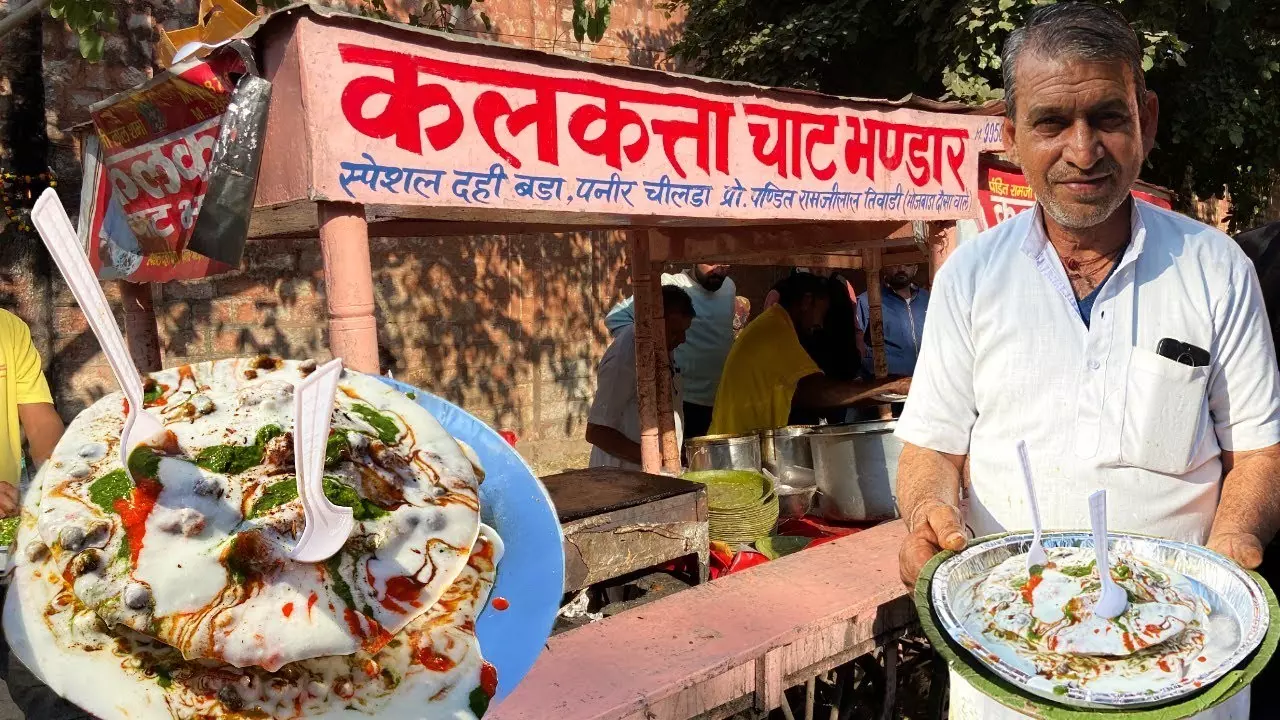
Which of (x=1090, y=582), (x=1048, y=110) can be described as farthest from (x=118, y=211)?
(x=1090, y=582)

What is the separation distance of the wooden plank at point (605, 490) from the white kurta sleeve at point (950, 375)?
138cm

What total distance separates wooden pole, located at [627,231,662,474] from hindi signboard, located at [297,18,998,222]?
130 centimetres

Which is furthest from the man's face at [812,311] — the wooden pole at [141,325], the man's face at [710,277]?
the wooden pole at [141,325]

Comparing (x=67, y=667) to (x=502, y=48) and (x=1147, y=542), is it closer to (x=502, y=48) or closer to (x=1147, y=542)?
(x=1147, y=542)

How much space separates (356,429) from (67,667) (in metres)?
0.39

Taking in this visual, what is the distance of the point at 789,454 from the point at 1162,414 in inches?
115

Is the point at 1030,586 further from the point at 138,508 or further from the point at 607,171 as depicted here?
the point at 607,171

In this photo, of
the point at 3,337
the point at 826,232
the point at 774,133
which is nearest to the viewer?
the point at 3,337

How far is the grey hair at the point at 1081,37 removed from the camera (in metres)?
1.64

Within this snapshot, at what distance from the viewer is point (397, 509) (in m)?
1.10

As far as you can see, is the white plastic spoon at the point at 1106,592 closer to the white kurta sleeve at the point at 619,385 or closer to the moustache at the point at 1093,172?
the moustache at the point at 1093,172

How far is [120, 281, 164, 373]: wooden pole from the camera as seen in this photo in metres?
3.36

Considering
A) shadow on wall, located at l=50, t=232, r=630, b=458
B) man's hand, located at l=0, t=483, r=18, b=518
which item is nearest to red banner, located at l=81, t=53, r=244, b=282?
man's hand, located at l=0, t=483, r=18, b=518

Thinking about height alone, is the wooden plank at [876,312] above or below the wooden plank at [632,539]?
above
